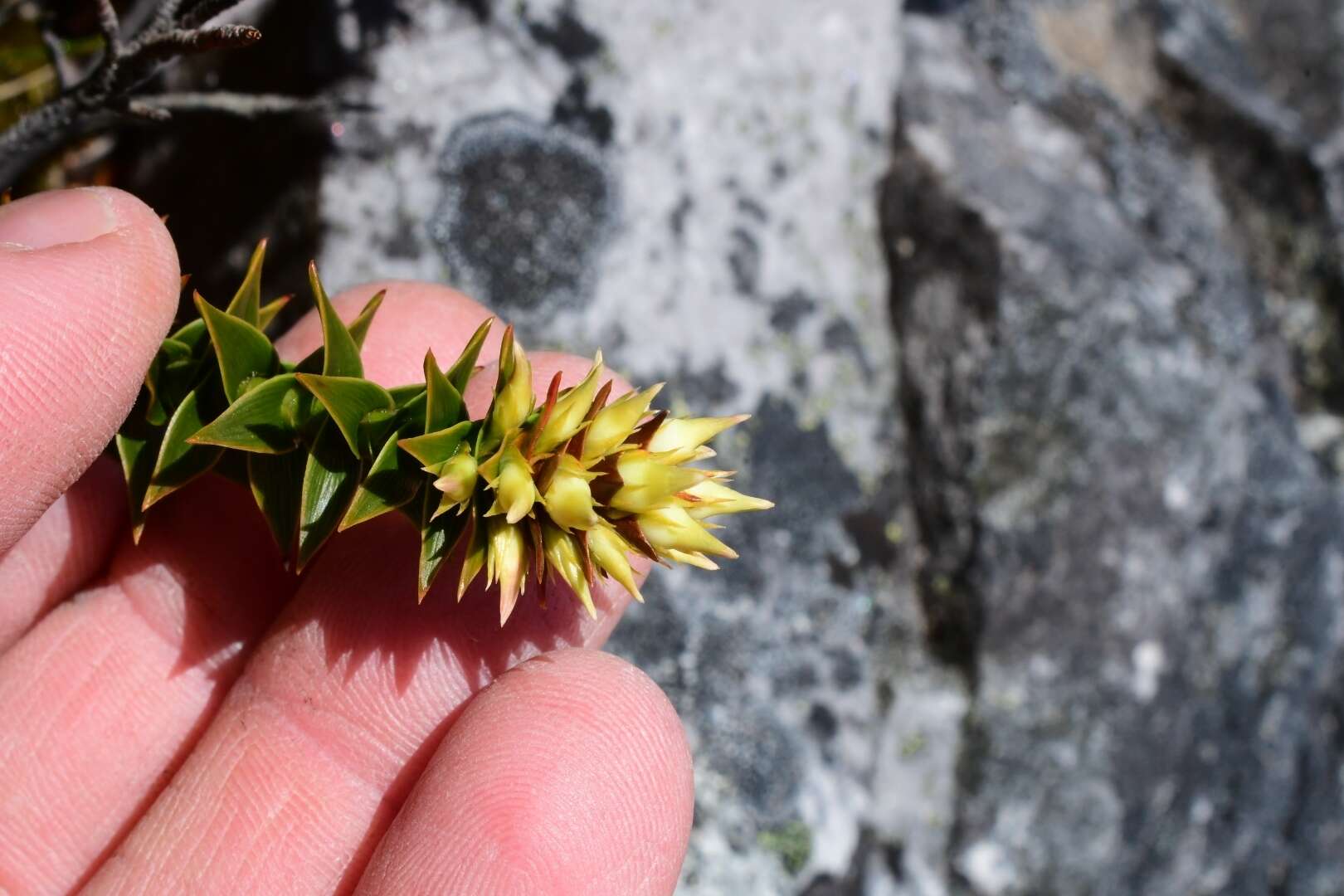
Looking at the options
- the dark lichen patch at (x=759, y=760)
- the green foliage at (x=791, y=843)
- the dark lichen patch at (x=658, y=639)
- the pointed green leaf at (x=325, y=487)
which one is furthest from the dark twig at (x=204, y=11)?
the green foliage at (x=791, y=843)

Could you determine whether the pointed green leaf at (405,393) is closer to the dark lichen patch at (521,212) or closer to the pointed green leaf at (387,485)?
the pointed green leaf at (387,485)

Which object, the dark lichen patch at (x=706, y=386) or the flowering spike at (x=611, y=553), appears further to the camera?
the dark lichen patch at (x=706, y=386)

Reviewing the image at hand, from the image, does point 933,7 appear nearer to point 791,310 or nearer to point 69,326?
point 791,310

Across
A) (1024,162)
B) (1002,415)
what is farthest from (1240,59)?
(1002,415)

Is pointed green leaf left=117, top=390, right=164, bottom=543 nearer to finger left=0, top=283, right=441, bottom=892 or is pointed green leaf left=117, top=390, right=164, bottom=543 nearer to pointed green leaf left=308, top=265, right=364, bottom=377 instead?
finger left=0, top=283, right=441, bottom=892

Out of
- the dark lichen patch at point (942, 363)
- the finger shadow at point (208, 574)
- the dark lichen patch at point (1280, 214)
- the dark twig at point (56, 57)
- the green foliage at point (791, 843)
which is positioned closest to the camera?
the dark twig at point (56, 57)

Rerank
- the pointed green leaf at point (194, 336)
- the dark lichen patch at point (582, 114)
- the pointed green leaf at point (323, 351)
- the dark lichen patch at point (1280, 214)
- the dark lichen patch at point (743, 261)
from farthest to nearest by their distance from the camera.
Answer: the dark lichen patch at point (1280, 214) < the dark lichen patch at point (743, 261) < the dark lichen patch at point (582, 114) < the pointed green leaf at point (194, 336) < the pointed green leaf at point (323, 351)

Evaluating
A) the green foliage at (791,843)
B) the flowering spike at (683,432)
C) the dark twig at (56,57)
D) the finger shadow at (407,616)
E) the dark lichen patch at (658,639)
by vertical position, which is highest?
the dark twig at (56,57)
